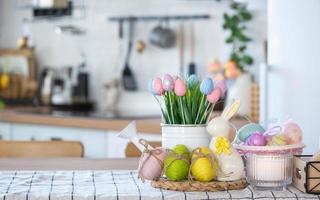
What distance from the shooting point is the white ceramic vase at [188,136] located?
69.9 inches

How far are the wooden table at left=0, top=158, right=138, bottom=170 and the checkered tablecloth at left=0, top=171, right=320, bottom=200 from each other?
22 cm

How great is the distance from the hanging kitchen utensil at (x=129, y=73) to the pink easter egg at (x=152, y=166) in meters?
2.74

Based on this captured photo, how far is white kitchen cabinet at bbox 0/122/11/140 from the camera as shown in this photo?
161 inches

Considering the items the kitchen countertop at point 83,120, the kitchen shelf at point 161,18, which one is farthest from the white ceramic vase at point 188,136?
the kitchen shelf at point 161,18

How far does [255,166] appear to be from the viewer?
5.45ft

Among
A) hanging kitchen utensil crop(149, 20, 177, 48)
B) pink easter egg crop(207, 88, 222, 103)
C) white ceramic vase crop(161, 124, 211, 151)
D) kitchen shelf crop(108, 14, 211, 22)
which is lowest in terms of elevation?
white ceramic vase crop(161, 124, 211, 151)

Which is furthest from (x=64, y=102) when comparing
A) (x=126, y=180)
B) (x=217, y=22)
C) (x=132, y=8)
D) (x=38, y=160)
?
(x=126, y=180)

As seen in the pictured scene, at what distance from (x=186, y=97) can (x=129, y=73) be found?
8.70 ft

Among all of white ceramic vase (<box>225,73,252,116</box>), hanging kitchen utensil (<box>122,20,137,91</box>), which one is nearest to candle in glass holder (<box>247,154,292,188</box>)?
white ceramic vase (<box>225,73,252,116</box>)

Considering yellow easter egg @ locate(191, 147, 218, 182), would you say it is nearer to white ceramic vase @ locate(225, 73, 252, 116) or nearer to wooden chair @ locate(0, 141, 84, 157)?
wooden chair @ locate(0, 141, 84, 157)

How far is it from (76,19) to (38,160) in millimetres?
2492

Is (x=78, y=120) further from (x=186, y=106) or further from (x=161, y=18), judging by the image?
(x=186, y=106)

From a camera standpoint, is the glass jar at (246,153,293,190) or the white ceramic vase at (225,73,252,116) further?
the white ceramic vase at (225,73,252,116)

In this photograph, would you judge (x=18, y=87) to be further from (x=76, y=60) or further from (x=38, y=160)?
(x=38, y=160)
